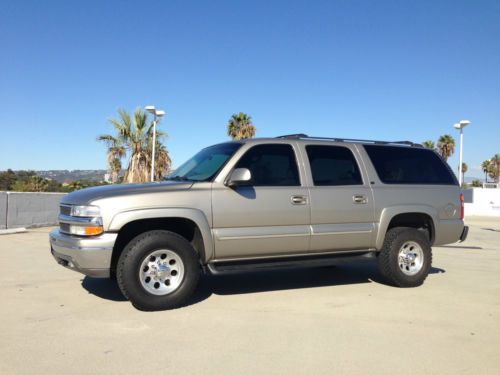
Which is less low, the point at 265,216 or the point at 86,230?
the point at 265,216

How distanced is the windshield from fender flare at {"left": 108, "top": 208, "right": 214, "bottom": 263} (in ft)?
1.74

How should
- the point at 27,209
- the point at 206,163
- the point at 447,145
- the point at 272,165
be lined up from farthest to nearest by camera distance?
the point at 447,145, the point at 27,209, the point at 206,163, the point at 272,165

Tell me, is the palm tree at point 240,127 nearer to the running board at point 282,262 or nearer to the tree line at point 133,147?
the tree line at point 133,147

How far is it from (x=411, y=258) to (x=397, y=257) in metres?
0.34

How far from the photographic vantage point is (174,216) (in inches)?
194

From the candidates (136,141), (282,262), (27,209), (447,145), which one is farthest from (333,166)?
(447,145)

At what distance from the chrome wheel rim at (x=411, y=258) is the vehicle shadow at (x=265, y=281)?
45 cm

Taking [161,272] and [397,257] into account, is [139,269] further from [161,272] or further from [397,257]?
[397,257]

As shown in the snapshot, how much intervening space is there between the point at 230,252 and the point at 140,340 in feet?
5.09

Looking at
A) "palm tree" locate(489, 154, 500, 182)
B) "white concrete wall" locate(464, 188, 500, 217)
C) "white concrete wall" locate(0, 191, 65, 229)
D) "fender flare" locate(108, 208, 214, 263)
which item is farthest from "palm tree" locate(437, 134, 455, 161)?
"fender flare" locate(108, 208, 214, 263)

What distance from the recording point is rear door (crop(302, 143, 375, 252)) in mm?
5730

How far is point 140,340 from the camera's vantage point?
13.3 feet

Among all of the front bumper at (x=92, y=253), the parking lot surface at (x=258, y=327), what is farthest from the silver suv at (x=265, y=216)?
the parking lot surface at (x=258, y=327)

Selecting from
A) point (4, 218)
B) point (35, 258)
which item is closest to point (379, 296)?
point (35, 258)
